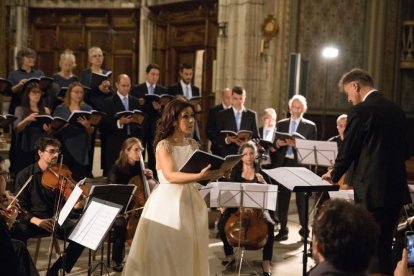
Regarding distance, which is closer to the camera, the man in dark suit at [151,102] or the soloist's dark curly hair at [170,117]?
the soloist's dark curly hair at [170,117]

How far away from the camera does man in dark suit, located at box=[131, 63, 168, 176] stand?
7900 millimetres

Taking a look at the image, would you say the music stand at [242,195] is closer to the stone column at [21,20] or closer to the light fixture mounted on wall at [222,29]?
the light fixture mounted on wall at [222,29]

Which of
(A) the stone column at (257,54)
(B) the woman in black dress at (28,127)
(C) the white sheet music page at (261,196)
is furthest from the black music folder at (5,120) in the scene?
(A) the stone column at (257,54)

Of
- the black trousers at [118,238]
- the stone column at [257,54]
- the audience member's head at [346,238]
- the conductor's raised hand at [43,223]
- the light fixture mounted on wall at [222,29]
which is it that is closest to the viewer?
the audience member's head at [346,238]

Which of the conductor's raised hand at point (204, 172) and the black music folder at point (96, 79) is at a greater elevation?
the black music folder at point (96, 79)

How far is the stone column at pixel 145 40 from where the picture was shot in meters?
12.4

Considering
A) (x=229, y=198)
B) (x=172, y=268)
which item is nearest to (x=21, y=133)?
(x=229, y=198)

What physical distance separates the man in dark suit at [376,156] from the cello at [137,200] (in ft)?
6.52

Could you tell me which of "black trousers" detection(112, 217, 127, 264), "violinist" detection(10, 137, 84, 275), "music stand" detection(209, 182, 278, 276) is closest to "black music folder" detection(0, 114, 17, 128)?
"violinist" detection(10, 137, 84, 275)

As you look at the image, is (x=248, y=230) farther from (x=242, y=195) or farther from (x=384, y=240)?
(x=384, y=240)

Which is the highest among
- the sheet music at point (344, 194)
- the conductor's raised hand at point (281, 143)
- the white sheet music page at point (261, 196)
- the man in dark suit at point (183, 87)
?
the man in dark suit at point (183, 87)

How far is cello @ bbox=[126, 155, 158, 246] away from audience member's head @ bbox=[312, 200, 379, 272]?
340 centimetres

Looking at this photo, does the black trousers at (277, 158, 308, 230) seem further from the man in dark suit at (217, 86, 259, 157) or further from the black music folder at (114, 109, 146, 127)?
the black music folder at (114, 109, 146, 127)

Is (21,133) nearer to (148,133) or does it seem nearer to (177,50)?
(148,133)
